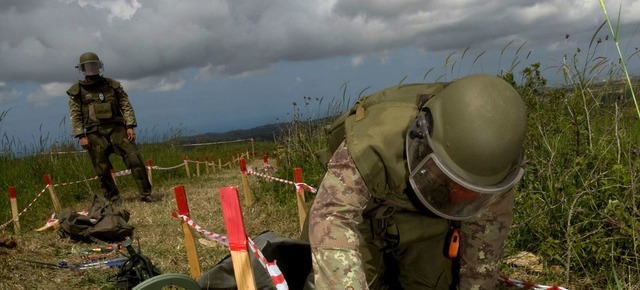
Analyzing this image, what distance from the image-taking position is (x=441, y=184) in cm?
179

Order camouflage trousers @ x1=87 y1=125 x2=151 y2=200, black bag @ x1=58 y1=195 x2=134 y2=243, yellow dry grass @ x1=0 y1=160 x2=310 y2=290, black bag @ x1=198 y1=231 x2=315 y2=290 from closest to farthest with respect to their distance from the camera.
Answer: black bag @ x1=198 y1=231 x2=315 y2=290, yellow dry grass @ x1=0 y1=160 x2=310 y2=290, black bag @ x1=58 y1=195 x2=134 y2=243, camouflage trousers @ x1=87 y1=125 x2=151 y2=200

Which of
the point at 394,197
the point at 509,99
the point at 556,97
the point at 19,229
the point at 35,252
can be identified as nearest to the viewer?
the point at 509,99

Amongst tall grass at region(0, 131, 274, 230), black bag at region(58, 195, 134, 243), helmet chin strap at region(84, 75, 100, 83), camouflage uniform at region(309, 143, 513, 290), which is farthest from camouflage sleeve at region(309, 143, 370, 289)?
helmet chin strap at region(84, 75, 100, 83)

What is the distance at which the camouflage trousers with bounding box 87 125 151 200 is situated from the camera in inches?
286

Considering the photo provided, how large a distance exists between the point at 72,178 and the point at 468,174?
884cm

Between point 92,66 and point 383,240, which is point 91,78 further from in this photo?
point 383,240

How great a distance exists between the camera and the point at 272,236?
2623 millimetres

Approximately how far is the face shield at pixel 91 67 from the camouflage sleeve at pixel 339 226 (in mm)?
6200

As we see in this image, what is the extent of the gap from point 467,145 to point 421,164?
0.17m

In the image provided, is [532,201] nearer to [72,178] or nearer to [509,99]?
[509,99]

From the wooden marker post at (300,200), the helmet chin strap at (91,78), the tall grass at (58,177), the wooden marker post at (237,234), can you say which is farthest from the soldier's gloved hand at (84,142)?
the wooden marker post at (237,234)

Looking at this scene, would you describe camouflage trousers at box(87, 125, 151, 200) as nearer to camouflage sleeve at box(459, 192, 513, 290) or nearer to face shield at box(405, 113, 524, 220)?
camouflage sleeve at box(459, 192, 513, 290)

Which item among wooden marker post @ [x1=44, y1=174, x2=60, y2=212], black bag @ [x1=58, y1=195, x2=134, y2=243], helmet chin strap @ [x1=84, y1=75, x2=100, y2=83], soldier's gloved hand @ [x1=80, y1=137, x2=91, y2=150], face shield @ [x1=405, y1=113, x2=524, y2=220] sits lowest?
black bag @ [x1=58, y1=195, x2=134, y2=243]

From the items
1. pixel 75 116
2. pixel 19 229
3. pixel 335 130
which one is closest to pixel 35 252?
pixel 19 229
